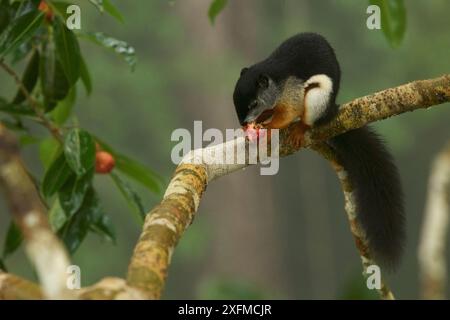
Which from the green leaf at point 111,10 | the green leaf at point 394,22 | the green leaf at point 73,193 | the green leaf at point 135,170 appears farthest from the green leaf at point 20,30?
the green leaf at point 394,22

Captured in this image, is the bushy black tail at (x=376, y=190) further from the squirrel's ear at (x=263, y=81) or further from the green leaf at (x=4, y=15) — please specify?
the green leaf at (x=4, y=15)

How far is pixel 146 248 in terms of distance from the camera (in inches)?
33.8

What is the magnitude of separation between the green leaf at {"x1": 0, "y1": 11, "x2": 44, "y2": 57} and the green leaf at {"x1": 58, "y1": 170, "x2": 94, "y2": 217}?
0.95ft

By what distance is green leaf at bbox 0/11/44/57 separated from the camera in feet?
4.72

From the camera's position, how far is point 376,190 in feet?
5.95

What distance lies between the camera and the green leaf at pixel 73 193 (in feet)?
4.91

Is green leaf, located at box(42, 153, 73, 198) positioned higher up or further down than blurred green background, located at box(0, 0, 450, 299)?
further down

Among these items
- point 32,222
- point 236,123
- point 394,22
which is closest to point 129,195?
point 394,22

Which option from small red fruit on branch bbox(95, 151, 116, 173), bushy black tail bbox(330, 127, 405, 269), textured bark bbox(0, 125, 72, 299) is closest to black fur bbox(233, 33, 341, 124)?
bushy black tail bbox(330, 127, 405, 269)

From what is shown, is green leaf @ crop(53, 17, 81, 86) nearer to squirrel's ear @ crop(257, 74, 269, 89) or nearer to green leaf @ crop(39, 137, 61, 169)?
green leaf @ crop(39, 137, 61, 169)

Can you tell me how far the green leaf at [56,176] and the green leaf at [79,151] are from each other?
0.08 m
